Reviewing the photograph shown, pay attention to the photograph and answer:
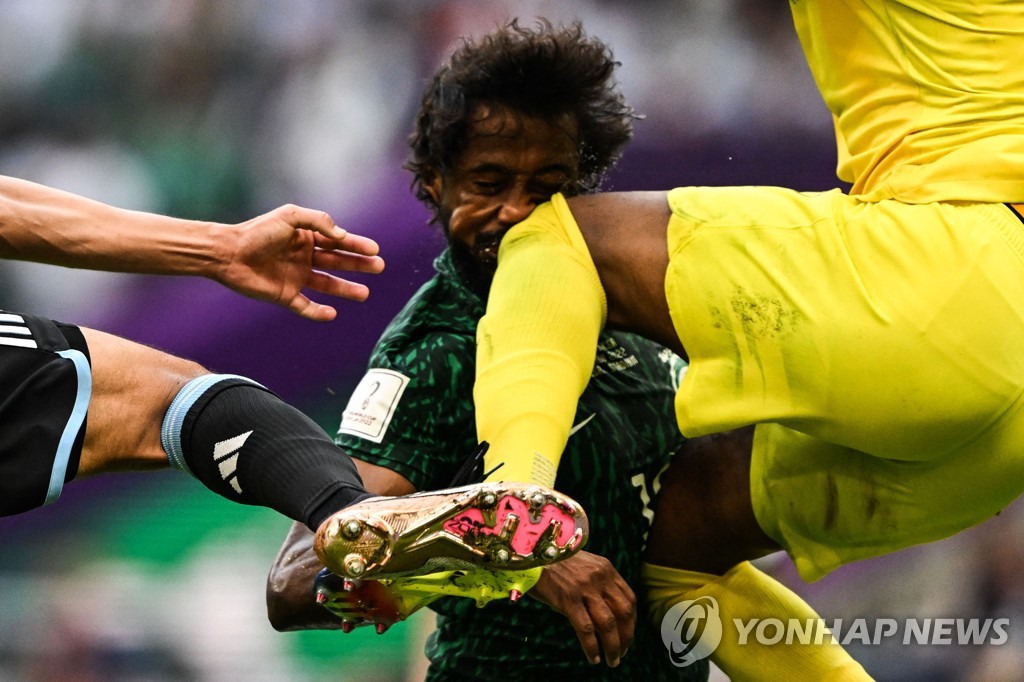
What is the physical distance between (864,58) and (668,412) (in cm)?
73

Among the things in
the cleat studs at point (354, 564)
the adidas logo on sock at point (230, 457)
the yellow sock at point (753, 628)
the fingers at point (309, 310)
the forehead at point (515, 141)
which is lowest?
the yellow sock at point (753, 628)

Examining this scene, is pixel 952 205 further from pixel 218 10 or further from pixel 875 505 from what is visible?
pixel 218 10

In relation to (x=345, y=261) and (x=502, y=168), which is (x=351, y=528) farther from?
(x=502, y=168)

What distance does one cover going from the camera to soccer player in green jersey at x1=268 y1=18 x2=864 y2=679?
190 cm

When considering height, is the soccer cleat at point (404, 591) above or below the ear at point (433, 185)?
below

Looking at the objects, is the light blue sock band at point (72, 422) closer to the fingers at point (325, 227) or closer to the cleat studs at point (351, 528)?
the cleat studs at point (351, 528)

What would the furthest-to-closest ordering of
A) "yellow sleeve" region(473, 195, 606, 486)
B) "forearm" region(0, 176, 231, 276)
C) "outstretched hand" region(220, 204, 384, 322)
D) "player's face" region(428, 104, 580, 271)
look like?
1. "player's face" region(428, 104, 580, 271)
2. "outstretched hand" region(220, 204, 384, 322)
3. "forearm" region(0, 176, 231, 276)
4. "yellow sleeve" region(473, 195, 606, 486)

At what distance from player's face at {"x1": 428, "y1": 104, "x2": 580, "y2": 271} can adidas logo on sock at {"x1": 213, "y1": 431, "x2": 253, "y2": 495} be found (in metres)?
0.71

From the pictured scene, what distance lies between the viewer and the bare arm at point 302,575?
1.85 m

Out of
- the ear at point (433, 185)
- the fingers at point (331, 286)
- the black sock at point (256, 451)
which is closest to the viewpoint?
the black sock at point (256, 451)

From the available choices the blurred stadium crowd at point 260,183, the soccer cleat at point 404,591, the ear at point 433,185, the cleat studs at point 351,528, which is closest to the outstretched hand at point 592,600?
the soccer cleat at point 404,591

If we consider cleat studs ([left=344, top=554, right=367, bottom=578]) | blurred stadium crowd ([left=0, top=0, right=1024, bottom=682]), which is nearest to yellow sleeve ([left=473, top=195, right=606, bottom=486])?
cleat studs ([left=344, top=554, right=367, bottom=578])

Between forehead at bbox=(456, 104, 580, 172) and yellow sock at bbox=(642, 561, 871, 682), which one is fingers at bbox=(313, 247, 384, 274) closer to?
forehead at bbox=(456, 104, 580, 172)

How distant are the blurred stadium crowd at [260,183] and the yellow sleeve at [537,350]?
1502 mm
